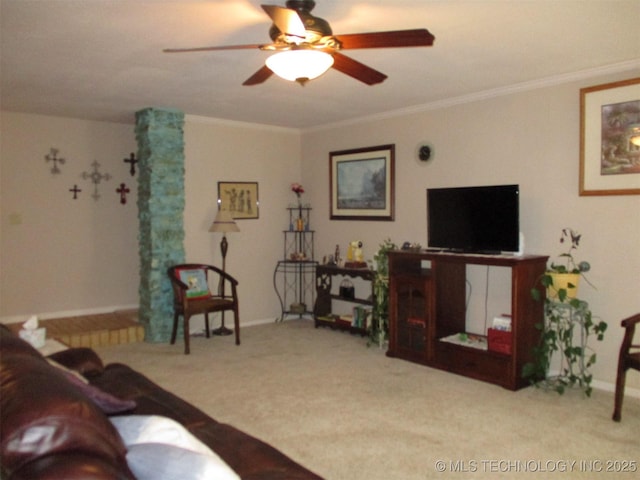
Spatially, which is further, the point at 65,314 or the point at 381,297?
the point at 65,314

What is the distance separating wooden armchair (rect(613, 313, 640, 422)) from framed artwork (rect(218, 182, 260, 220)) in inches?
165

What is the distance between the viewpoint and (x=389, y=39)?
2.40m

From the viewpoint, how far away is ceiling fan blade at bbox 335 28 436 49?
7.55 ft

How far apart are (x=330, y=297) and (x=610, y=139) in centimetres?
341

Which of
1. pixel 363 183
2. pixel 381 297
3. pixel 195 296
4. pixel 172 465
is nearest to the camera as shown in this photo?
pixel 172 465

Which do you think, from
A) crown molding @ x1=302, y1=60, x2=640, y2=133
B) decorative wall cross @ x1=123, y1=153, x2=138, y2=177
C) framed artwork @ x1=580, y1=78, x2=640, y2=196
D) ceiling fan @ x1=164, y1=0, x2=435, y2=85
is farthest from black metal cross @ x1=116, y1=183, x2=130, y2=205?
framed artwork @ x1=580, y1=78, x2=640, y2=196

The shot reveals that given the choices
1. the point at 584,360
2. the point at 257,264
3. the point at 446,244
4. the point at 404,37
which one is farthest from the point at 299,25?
the point at 257,264

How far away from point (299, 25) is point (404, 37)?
19.4 inches

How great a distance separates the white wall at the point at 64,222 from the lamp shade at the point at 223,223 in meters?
1.26

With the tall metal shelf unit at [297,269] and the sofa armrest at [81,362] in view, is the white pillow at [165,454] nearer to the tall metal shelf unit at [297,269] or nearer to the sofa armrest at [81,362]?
the sofa armrest at [81,362]

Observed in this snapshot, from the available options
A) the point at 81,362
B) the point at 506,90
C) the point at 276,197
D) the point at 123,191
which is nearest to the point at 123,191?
the point at 123,191

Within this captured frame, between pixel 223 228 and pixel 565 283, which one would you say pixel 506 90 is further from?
pixel 223 228

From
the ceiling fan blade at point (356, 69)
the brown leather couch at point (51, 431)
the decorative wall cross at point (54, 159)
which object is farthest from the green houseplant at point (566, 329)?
the decorative wall cross at point (54, 159)

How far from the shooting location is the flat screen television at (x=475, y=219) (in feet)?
13.3
